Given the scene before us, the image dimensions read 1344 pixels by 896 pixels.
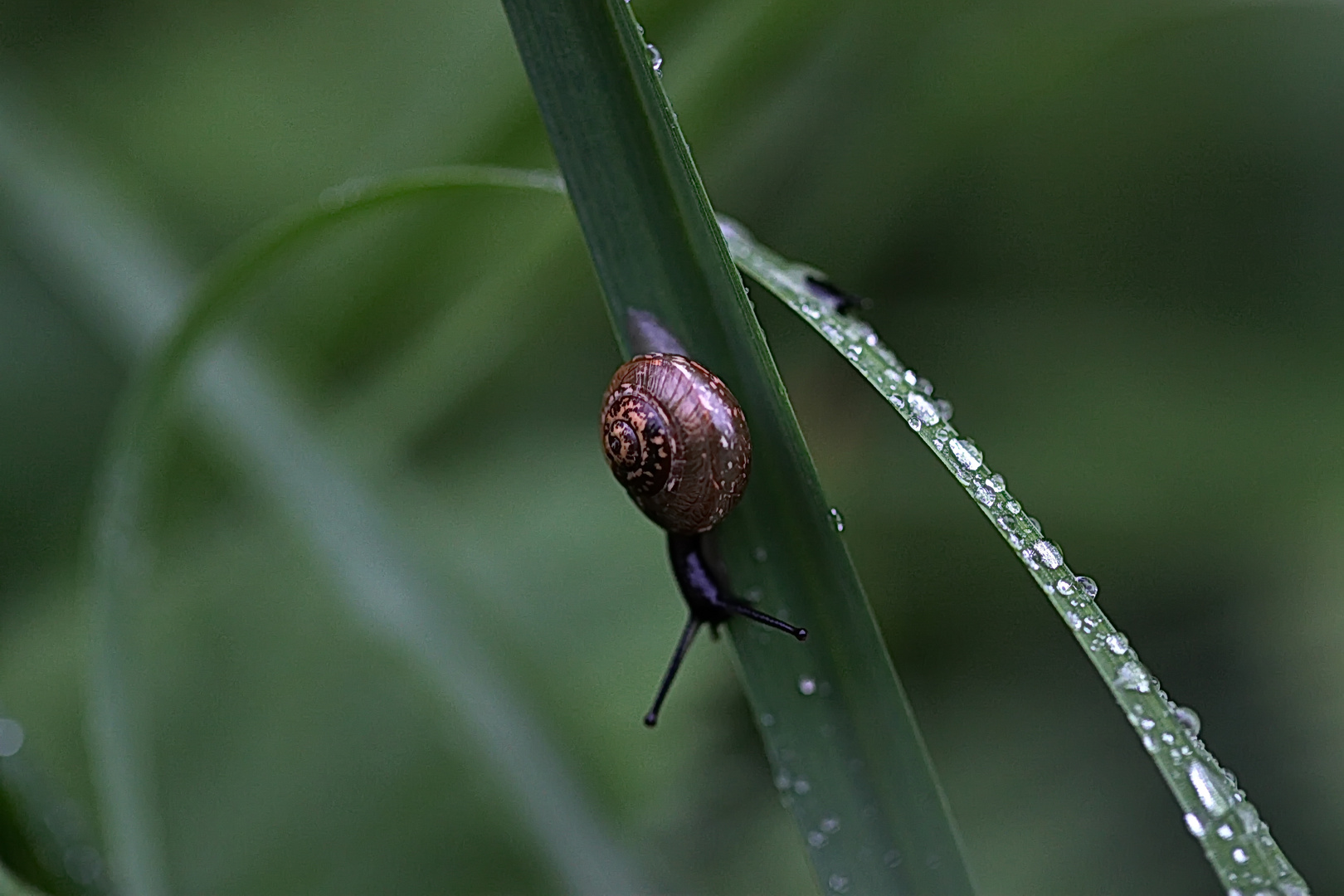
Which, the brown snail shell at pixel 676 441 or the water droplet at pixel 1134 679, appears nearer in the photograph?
the water droplet at pixel 1134 679

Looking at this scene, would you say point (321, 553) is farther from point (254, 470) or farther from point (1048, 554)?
point (1048, 554)

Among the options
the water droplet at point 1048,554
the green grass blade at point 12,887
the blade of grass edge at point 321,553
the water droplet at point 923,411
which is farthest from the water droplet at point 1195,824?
the green grass blade at point 12,887

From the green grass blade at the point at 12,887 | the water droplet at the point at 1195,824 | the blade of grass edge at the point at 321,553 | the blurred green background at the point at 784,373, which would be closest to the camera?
the water droplet at the point at 1195,824

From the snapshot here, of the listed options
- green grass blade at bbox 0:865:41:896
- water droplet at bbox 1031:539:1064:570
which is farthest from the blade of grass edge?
water droplet at bbox 1031:539:1064:570

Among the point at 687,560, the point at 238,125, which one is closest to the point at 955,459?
the point at 687,560

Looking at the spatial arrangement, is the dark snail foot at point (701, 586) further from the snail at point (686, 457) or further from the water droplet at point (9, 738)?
the water droplet at point (9, 738)

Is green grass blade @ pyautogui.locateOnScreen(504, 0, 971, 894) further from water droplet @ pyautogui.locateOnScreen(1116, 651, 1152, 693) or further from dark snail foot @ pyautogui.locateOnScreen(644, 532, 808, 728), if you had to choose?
water droplet @ pyautogui.locateOnScreen(1116, 651, 1152, 693)
